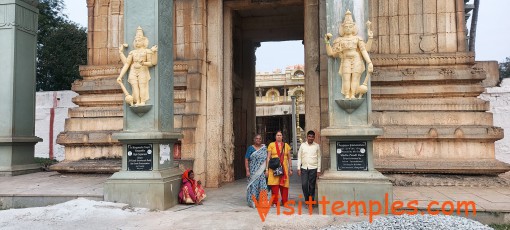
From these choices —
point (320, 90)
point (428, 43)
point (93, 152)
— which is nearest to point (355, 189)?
point (320, 90)

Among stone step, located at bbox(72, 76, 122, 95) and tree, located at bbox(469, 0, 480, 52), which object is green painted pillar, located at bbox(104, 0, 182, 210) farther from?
tree, located at bbox(469, 0, 480, 52)

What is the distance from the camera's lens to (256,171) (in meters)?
7.32

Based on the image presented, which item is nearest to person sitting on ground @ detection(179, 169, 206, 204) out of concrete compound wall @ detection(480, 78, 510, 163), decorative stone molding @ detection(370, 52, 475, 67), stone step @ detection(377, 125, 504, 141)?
stone step @ detection(377, 125, 504, 141)

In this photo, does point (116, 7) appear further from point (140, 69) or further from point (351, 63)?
point (351, 63)

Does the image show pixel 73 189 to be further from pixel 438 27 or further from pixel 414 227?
pixel 438 27

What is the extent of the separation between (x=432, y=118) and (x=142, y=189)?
20.2ft

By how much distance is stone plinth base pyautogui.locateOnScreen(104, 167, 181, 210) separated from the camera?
6.90 meters

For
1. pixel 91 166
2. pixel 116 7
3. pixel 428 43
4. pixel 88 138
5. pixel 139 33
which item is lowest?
pixel 91 166

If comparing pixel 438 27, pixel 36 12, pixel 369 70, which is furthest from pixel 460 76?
pixel 36 12

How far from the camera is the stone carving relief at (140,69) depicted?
7195 mm

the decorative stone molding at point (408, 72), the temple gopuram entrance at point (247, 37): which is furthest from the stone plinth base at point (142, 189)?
the decorative stone molding at point (408, 72)

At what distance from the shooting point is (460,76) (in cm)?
909

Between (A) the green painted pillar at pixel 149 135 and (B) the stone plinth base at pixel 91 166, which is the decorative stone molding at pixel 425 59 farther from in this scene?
(B) the stone plinth base at pixel 91 166

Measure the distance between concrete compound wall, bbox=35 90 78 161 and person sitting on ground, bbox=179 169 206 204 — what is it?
1146 cm
